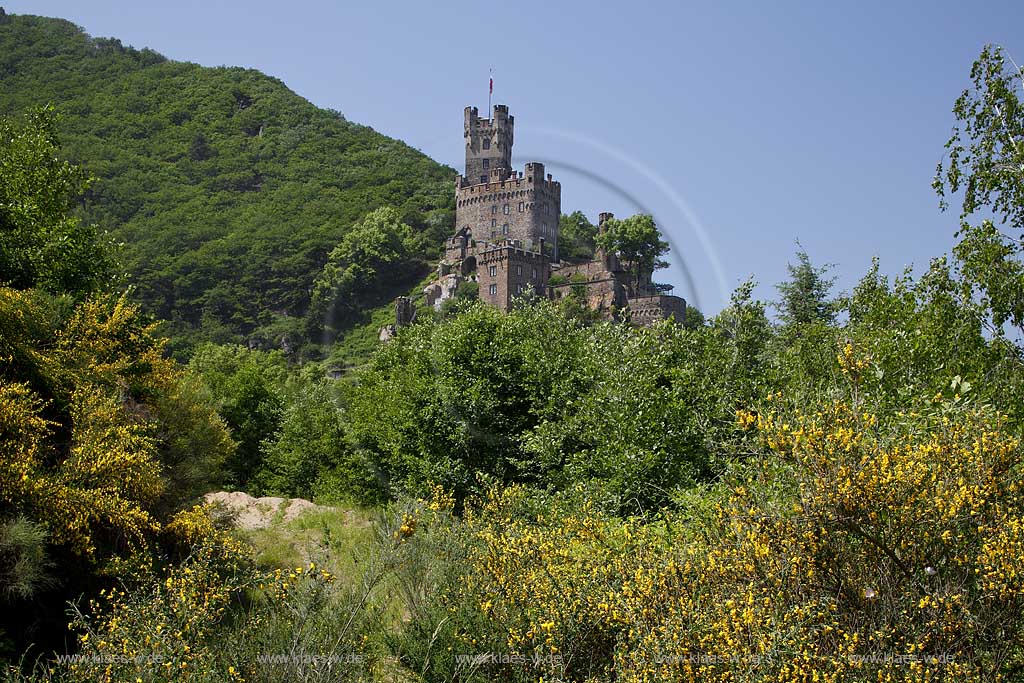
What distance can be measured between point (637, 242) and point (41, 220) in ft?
295

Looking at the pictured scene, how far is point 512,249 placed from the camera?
100250 millimetres

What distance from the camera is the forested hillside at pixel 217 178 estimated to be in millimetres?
111688

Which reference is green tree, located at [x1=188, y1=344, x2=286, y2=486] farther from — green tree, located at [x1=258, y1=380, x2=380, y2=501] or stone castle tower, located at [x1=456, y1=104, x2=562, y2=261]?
stone castle tower, located at [x1=456, y1=104, x2=562, y2=261]

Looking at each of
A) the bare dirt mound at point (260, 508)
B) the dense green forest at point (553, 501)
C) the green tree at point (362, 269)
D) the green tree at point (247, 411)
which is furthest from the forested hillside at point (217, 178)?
the dense green forest at point (553, 501)

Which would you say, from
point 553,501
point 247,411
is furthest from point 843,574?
point 247,411

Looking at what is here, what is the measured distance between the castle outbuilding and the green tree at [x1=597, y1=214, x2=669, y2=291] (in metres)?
1.82

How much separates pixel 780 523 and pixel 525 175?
108 m

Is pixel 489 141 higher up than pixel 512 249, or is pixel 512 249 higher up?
pixel 489 141

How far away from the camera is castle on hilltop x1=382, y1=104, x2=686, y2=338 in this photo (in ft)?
320

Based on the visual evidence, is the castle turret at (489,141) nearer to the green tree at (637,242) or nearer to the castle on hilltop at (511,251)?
the castle on hilltop at (511,251)

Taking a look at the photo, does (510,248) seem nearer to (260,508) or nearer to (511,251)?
(511,251)

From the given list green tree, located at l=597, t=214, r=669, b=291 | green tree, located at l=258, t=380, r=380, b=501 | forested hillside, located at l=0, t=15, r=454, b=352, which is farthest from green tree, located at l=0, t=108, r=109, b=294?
green tree, located at l=597, t=214, r=669, b=291

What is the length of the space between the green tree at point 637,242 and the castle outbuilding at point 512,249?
1822mm

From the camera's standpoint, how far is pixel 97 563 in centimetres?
1931
